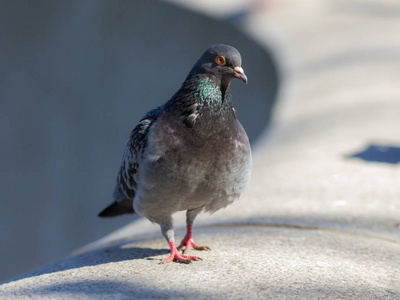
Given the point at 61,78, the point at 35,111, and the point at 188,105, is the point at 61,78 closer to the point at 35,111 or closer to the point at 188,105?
the point at 35,111

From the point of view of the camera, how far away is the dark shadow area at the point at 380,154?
5.75 m

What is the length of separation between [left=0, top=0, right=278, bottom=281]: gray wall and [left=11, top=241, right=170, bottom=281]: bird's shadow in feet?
25.9

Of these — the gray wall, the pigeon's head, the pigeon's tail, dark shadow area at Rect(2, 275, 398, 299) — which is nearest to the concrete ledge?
dark shadow area at Rect(2, 275, 398, 299)

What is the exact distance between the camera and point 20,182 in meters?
13.4

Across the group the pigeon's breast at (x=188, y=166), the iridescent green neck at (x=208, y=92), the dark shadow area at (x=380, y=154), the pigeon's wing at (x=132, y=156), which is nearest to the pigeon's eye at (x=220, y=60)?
the iridescent green neck at (x=208, y=92)

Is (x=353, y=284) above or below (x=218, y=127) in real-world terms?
below

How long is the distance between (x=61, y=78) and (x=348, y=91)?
7936 mm

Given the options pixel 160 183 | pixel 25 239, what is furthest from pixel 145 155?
pixel 25 239

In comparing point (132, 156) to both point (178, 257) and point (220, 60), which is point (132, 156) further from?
point (220, 60)

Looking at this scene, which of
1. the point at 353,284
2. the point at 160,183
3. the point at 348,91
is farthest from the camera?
the point at 348,91

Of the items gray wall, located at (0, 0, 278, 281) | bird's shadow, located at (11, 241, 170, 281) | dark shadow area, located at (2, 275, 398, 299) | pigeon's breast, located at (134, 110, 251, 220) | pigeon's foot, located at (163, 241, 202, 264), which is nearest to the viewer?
dark shadow area, located at (2, 275, 398, 299)

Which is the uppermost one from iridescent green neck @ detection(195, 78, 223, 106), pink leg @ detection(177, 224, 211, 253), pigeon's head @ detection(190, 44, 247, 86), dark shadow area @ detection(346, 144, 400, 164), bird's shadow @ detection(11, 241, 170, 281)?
pigeon's head @ detection(190, 44, 247, 86)

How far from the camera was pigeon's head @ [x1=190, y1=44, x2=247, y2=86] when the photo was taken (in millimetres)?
3232

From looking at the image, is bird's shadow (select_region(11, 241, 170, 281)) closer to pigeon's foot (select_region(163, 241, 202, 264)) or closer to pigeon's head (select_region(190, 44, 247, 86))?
pigeon's foot (select_region(163, 241, 202, 264))
